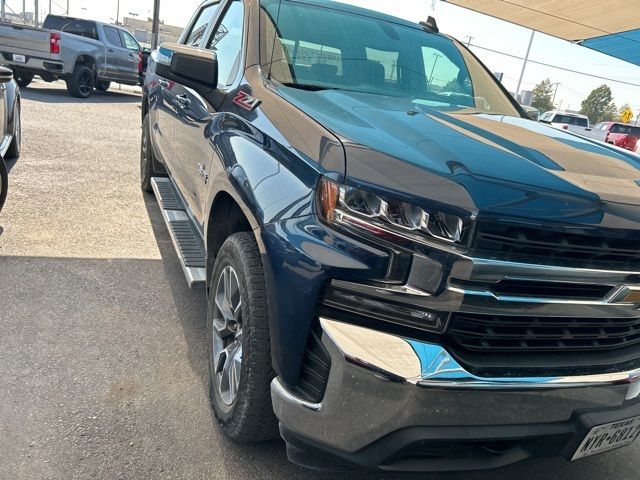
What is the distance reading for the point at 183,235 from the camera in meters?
3.51

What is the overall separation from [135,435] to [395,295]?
138cm

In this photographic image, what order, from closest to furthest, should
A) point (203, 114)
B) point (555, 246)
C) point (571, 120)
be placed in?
point (555, 246), point (203, 114), point (571, 120)

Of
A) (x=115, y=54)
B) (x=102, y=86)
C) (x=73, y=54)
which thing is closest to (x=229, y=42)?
(x=73, y=54)

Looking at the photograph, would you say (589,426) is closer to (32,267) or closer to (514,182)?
(514,182)

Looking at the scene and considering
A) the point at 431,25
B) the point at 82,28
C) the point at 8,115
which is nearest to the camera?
the point at 431,25

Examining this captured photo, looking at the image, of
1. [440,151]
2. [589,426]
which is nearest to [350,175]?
[440,151]

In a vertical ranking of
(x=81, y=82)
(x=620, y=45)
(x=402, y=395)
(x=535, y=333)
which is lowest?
(x=81, y=82)

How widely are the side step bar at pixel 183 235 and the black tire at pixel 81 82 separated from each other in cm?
1059

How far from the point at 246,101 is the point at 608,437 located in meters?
1.95

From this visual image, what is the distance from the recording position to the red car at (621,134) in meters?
20.2

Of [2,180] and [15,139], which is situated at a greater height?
[2,180]

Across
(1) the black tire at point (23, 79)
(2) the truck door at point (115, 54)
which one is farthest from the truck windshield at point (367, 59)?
(2) the truck door at point (115, 54)

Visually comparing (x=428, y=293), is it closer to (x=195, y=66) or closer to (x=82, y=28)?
(x=195, y=66)

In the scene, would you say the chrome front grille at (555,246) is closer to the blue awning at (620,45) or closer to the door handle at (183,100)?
the door handle at (183,100)
